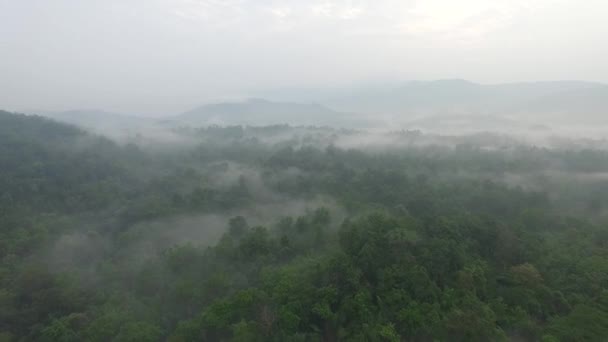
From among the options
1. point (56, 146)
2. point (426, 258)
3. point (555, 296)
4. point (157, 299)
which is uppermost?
point (56, 146)

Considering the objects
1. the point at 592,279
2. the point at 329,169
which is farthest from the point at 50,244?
the point at 592,279

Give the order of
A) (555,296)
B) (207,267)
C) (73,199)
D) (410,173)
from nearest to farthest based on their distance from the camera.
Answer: (555,296), (207,267), (73,199), (410,173)

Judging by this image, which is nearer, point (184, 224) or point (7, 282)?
point (7, 282)

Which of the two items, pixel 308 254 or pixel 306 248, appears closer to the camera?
pixel 308 254

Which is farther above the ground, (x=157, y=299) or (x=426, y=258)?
(x=426, y=258)

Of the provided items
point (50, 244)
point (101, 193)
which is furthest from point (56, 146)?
point (50, 244)

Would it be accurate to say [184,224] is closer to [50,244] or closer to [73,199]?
[50,244]

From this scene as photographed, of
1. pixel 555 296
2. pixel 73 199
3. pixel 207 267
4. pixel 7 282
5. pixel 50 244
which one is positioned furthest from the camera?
pixel 73 199
